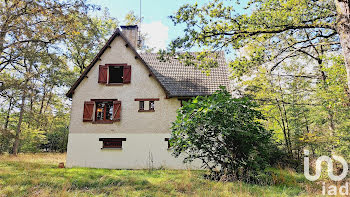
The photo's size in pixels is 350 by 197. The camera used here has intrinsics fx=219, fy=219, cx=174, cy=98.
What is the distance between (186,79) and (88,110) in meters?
6.39

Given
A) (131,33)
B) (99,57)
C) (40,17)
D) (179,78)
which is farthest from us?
(131,33)

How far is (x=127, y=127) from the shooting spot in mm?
12867

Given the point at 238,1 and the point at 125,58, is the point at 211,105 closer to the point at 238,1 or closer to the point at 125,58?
the point at 238,1

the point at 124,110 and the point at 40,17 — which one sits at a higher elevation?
the point at 40,17

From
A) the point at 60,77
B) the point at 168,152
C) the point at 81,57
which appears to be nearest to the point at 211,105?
the point at 168,152

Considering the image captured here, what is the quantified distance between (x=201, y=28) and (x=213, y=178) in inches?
224

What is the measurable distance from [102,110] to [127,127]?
207 centimetres

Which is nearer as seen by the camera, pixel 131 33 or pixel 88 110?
pixel 88 110

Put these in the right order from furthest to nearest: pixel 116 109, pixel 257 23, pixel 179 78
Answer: pixel 179 78 < pixel 116 109 < pixel 257 23

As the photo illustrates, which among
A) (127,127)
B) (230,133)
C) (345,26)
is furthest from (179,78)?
(345,26)

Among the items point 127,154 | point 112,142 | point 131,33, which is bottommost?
point 127,154

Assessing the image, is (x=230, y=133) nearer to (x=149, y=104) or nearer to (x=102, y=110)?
(x=149, y=104)

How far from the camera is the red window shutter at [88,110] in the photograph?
13040 mm

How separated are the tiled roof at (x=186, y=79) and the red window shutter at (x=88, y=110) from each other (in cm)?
431
